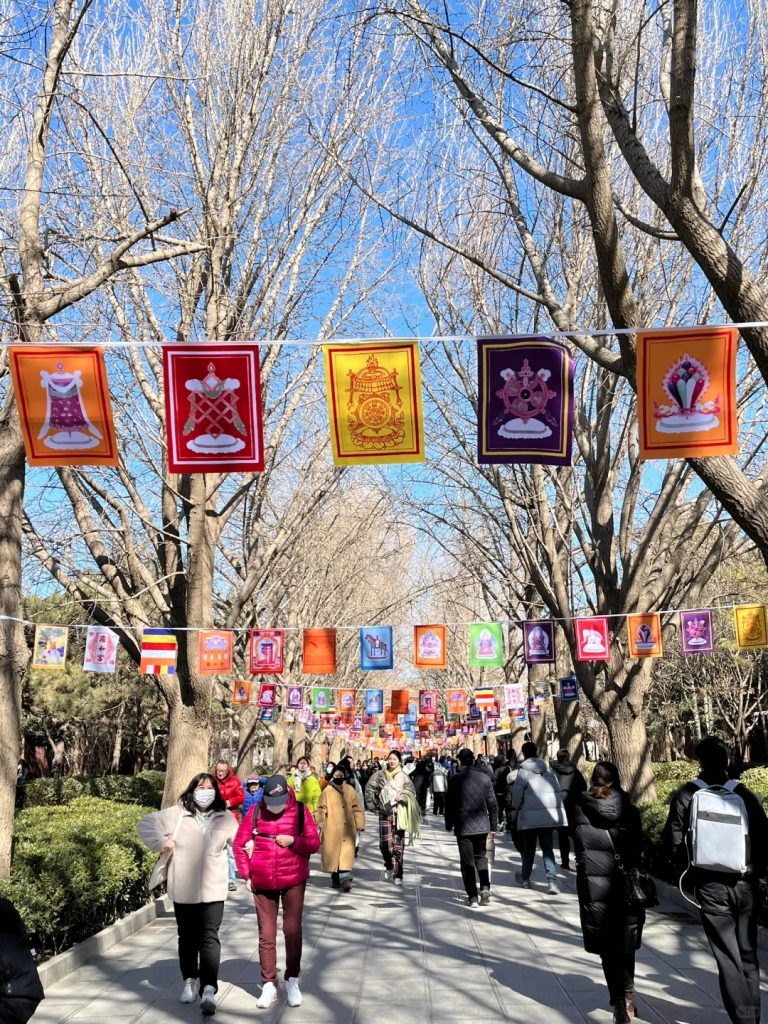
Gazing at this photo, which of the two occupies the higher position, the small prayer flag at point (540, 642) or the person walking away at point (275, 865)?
the small prayer flag at point (540, 642)

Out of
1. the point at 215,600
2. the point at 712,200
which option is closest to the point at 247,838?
the point at 712,200

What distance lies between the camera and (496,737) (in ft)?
185

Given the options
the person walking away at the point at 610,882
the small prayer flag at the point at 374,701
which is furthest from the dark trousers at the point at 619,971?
the small prayer flag at the point at 374,701

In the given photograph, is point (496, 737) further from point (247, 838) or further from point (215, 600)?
point (247, 838)

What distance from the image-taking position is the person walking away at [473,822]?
1088cm

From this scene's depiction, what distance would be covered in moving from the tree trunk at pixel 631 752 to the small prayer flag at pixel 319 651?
9.12 meters

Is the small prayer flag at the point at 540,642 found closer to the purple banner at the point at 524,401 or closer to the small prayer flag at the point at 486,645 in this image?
the small prayer flag at the point at 486,645

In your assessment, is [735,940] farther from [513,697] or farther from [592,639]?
[513,697]

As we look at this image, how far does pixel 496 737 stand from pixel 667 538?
41.6 meters

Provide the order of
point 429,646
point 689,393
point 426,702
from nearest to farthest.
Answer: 1. point 689,393
2. point 429,646
3. point 426,702

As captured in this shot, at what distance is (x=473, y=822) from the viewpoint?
10867mm

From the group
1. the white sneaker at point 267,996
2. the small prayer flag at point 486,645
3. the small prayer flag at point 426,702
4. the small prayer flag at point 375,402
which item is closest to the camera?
the white sneaker at point 267,996

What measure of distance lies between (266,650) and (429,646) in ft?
12.4

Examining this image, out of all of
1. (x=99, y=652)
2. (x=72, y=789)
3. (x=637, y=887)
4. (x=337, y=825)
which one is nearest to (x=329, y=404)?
(x=637, y=887)
